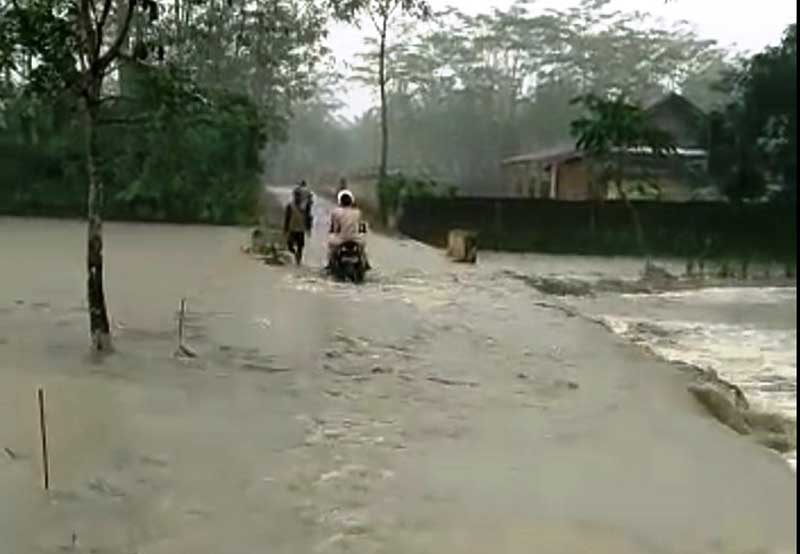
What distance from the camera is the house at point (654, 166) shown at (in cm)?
A: 4062

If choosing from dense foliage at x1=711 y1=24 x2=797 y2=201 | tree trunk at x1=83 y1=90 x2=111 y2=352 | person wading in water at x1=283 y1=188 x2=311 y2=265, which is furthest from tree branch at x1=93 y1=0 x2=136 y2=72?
dense foliage at x1=711 y1=24 x2=797 y2=201

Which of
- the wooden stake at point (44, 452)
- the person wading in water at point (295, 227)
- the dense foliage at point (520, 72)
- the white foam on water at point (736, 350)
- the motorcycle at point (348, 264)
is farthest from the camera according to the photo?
the dense foliage at point (520, 72)

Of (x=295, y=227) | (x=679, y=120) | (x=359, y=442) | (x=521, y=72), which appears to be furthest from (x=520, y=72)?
(x=359, y=442)

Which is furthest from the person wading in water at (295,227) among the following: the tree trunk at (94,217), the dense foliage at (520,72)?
the dense foliage at (520,72)

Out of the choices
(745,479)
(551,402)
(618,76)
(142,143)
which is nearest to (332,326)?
(551,402)

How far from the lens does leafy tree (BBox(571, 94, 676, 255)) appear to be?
36.1m

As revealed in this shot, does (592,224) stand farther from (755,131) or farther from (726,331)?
(726,331)

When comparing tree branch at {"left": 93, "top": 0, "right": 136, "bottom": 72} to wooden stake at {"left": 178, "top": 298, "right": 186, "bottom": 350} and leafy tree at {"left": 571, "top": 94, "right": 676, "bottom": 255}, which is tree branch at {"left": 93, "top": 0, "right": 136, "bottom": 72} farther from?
leafy tree at {"left": 571, "top": 94, "right": 676, "bottom": 255}

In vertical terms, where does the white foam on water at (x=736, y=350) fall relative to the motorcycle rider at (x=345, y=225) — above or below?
below

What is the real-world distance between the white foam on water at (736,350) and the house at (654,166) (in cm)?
2064

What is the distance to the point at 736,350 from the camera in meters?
16.5

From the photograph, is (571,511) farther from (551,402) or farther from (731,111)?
(731,111)

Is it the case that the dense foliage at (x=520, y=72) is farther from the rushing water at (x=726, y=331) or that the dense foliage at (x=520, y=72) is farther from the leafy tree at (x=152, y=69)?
the rushing water at (x=726, y=331)

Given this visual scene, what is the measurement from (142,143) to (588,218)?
12815 millimetres
